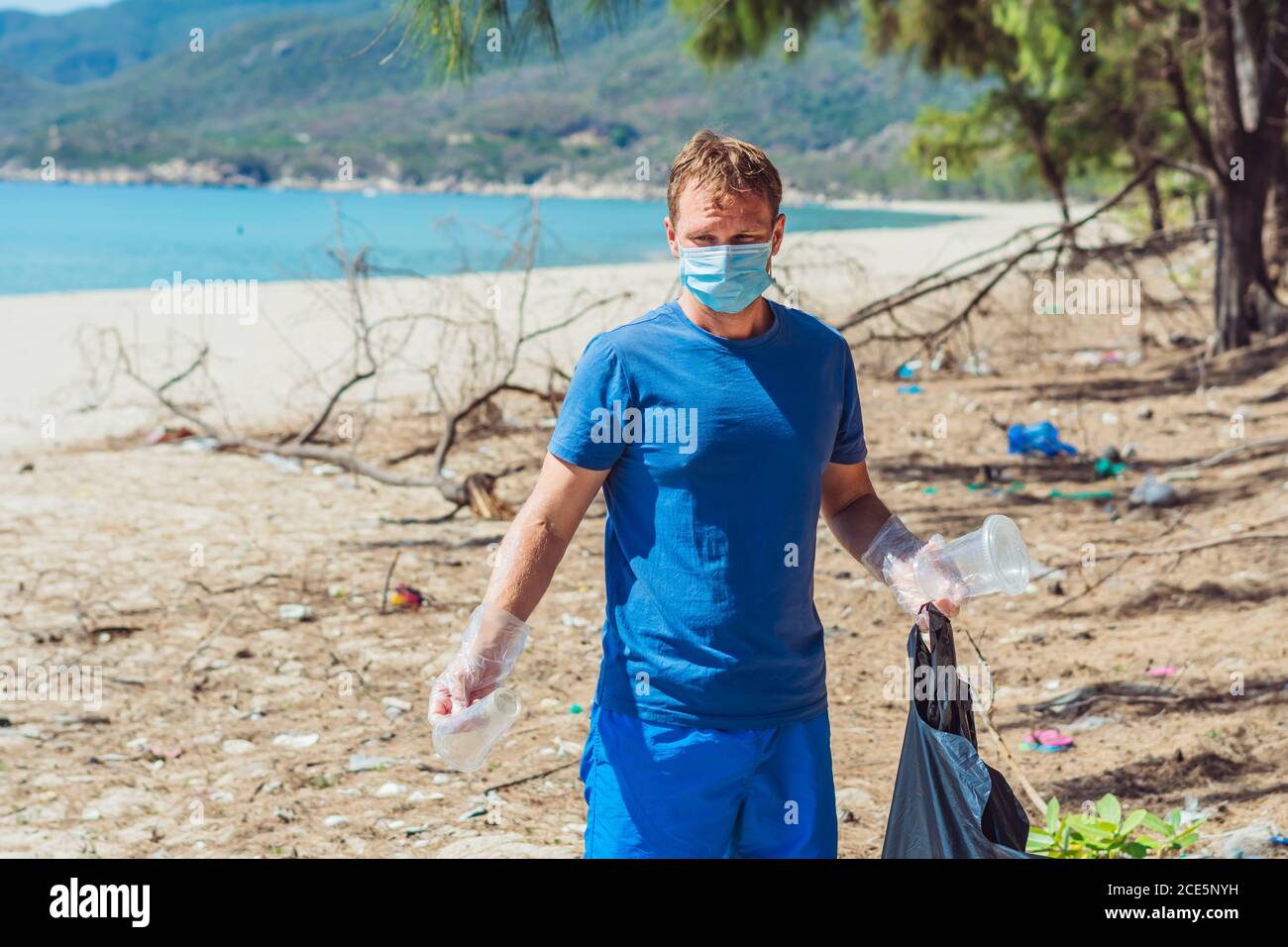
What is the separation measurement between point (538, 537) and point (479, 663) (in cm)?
21

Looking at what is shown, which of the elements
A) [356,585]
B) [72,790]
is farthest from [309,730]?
[356,585]

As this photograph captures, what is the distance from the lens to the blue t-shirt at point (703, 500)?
191 cm

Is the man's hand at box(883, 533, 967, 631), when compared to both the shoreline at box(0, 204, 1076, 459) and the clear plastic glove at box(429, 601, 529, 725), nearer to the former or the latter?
the clear plastic glove at box(429, 601, 529, 725)

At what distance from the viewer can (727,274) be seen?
197 centimetres

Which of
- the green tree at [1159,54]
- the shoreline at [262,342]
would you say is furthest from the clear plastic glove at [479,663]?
the shoreline at [262,342]

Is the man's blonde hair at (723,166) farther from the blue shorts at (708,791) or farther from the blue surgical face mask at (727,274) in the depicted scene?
the blue shorts at (708,791)

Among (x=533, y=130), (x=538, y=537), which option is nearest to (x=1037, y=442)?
(x=538, y=537)

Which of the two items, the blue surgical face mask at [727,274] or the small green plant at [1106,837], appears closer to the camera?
the blue surgical face mask at [727,274]

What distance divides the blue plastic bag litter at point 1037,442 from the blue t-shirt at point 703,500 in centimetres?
606

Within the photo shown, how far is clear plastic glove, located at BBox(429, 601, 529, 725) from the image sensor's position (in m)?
1.89

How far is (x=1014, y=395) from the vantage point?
987 centimetres

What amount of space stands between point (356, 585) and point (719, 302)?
12.7 ft

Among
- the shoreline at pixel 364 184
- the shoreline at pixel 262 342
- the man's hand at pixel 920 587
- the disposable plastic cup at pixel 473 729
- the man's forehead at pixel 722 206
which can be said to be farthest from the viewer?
the shoreline at pixel 364 184
